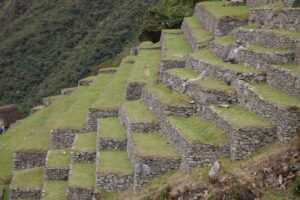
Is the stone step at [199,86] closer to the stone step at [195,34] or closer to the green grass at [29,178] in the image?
the stone step at [195,34]

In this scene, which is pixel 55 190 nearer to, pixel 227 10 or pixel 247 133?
pixel 247 133

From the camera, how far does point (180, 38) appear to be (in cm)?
2359

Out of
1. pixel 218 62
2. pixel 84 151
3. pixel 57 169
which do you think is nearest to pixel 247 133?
pixel 218 62

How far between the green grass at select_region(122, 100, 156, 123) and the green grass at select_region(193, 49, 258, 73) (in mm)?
1996

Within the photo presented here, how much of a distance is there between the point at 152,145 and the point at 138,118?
171 cm

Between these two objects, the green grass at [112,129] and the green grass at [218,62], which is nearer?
the green grass at [218,62]

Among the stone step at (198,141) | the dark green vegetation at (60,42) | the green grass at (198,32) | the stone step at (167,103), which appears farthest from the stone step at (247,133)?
the dark green vegetation at (60,42)

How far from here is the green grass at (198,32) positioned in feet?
63.9

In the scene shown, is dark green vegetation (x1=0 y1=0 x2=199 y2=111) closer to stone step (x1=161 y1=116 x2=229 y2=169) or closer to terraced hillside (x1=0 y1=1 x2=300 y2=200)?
terraced hillside (x1=0 y1=1 x2=300 y2=200)

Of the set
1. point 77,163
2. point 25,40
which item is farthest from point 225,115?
point 25,40

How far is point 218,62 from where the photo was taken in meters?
15.7

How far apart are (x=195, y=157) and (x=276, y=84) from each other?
2232 mm

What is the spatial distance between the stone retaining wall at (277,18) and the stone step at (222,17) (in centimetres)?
145

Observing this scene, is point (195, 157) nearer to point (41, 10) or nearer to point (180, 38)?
point (180, 38)
